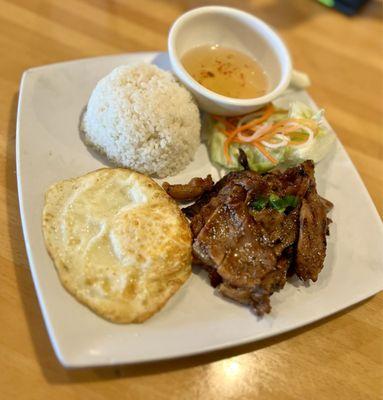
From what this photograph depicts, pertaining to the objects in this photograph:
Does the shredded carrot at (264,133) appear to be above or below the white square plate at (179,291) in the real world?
above

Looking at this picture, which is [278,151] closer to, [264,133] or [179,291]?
[264,133]

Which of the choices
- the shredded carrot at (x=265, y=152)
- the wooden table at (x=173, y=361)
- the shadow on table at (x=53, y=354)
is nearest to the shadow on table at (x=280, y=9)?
the wooden table at (x=173, y=361)

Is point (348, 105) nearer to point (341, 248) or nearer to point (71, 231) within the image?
point (341, 248)

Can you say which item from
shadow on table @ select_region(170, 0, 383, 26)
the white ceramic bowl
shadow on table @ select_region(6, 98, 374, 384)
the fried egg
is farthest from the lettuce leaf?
shadow on table @ select_region(170, 0, 383, 26)

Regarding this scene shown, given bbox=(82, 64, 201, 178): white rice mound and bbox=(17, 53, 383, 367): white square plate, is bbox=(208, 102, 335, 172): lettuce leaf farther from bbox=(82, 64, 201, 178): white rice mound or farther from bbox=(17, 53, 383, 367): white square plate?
bbox=(82, 64, 201, 178): white rice mound

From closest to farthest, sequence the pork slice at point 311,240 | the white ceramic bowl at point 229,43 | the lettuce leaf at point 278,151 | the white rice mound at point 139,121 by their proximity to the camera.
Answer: the pork slice at point 311,240 → the white rice mound at point 139,121 → the white ceramic bowl at point 229,43 → the lettuce leaf at point 278,151

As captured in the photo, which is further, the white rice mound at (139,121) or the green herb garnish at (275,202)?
the white rice mound at (139,121)

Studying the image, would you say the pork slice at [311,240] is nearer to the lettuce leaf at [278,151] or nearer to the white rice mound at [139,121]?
the lettuce leaf at [278,151]
